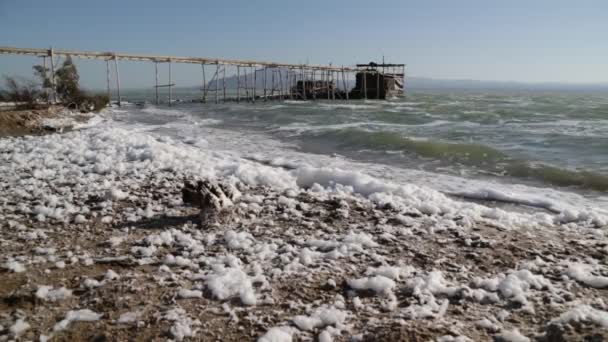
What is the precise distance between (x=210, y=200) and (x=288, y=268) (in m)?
1.67

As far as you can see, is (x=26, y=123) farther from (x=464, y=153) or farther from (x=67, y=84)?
(x=464, y=153)

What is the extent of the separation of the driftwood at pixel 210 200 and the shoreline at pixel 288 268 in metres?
0.13

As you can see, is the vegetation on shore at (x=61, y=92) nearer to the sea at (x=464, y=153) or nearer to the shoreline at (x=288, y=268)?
the sea at (x=464, y=153)

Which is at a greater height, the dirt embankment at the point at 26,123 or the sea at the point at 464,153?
the dirt embankment at the point at 26,123

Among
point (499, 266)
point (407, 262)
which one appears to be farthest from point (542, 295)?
point (407, 262)

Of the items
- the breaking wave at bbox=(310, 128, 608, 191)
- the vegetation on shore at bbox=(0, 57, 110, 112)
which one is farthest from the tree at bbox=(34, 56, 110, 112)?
the breaking wave at bbox=(310, 128, 608, 191)

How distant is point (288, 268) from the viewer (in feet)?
11.5

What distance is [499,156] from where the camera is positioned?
10367 mm

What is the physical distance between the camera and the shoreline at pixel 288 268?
106 inches

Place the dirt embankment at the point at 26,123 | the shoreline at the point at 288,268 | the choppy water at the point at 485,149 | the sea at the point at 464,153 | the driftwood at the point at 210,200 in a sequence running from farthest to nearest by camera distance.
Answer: the dirt embankment at the point at 26,123
the choppy water at the point at 485,149
the sea at the point at 464,153
the driftwood at the point at 210,200
the shoreline at the point at 288,268

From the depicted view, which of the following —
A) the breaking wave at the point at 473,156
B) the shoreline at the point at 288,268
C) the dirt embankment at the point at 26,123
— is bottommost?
the shoreline at the point at 288,268

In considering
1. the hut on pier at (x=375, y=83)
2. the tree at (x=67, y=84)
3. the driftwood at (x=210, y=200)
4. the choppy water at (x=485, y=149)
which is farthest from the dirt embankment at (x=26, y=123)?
the hut on pier at (x=375, y=83)

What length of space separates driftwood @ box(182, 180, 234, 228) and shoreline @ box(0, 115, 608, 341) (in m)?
0.13

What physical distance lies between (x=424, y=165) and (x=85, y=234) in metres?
7.20
